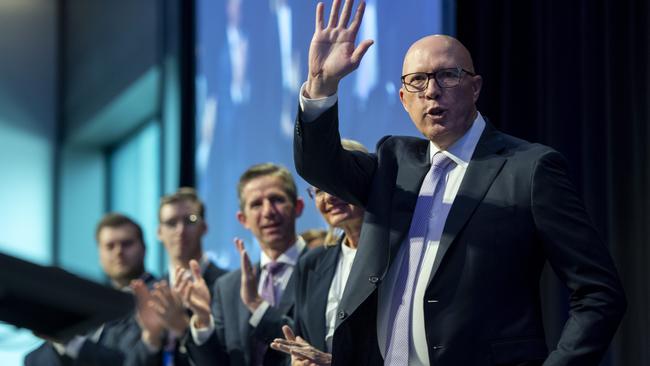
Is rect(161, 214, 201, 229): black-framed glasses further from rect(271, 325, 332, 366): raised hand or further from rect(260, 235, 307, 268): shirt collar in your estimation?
rect(271, 325, 332, 366): raised hand

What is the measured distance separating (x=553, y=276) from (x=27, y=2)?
705cm

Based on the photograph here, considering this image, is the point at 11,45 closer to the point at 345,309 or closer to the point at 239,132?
the point at 239,132

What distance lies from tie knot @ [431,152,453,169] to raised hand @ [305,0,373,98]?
0.27 meters

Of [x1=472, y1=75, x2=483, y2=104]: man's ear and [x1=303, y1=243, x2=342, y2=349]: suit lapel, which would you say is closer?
[x1=472, y1=75, x2=483, y2=104]: man's ear

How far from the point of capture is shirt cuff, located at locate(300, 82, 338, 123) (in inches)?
82.6

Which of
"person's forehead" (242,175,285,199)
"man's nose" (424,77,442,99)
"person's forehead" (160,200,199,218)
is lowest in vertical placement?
"person's forehead" (160,200,199,218)

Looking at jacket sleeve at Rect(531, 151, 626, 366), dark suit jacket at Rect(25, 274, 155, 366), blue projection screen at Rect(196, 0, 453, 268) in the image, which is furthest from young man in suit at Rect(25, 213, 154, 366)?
jacket sleeve at Rect(531, 151, 626, 366)

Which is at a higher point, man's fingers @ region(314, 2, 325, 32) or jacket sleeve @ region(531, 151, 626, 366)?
man's fingers @ region(314, 2, 325, 32)

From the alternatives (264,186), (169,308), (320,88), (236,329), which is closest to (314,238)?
(264,186)

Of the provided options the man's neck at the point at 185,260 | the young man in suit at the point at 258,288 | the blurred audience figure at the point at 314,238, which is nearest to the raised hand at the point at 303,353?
the young man in suit at the point at 258,288

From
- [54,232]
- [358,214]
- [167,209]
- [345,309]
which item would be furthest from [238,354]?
[54,232]

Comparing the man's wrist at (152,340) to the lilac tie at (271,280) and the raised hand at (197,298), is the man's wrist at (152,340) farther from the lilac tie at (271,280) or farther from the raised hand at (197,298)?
the lilac tie at (271,280)

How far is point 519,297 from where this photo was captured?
2074 millimetres

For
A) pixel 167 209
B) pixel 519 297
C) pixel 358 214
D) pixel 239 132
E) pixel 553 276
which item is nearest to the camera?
pixel 519 297
